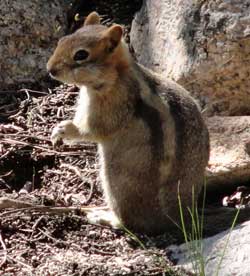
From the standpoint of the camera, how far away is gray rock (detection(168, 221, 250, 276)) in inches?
203

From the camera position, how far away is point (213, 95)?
7.39 meters

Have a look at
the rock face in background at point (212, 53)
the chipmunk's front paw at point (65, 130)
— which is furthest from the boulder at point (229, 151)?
the chipmunk's front paw at point (65, 130)

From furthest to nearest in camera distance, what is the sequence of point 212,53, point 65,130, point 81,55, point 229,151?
point 212,53 → point 229,151 → point 65,130 → point 81,55

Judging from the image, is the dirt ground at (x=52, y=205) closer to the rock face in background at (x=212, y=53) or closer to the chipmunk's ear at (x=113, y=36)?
the rock face in background at (x=212, y=53)

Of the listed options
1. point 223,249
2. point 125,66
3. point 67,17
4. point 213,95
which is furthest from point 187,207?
point 67,17

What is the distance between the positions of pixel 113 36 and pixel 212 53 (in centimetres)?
152

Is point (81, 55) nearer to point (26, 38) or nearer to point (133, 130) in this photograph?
point (133, 130)

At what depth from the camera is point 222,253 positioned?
5.34m

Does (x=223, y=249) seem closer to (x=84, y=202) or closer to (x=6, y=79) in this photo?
(x=84, y=202)

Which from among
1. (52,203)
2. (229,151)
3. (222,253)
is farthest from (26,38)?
(222,253)

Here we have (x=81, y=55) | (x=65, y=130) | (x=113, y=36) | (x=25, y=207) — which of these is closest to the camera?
(x=81, y=55)

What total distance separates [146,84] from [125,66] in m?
0.20

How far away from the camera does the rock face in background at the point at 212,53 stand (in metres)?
7.25

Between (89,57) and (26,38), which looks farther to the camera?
(26,38)
